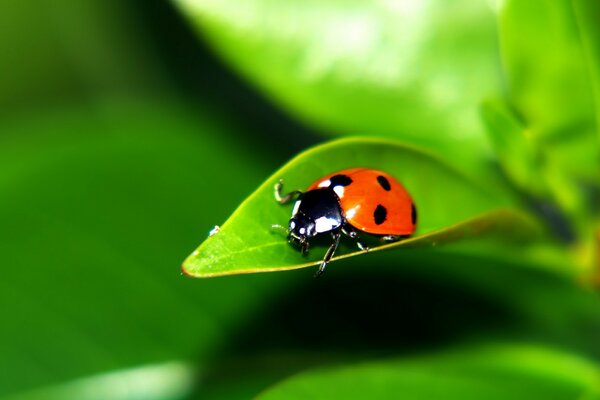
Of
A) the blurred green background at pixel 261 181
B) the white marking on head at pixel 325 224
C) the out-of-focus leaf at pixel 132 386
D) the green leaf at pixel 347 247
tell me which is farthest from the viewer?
the out-of-focus leaf at pixel 132 386

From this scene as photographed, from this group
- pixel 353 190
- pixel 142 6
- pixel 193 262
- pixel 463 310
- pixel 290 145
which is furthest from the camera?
pixel 142 6

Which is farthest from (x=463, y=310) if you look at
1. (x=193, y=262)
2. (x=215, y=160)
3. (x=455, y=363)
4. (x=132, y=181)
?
(x=193, y=262)

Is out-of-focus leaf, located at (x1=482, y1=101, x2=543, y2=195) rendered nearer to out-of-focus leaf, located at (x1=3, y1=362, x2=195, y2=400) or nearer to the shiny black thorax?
the shiny black thorax

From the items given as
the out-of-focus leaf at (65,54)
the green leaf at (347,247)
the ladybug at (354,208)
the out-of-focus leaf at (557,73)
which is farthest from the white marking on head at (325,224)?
the out-of-focus leaf at (65,54)

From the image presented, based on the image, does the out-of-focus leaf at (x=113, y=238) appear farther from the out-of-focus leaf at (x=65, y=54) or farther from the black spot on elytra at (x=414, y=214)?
the black spot on elytra at (x=414, y=214)

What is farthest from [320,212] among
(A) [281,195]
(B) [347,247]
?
(A) [281,195]

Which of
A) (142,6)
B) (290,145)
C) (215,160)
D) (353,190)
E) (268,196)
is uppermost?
(142,6)

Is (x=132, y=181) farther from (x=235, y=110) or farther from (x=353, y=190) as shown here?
(x=353, y=190)
